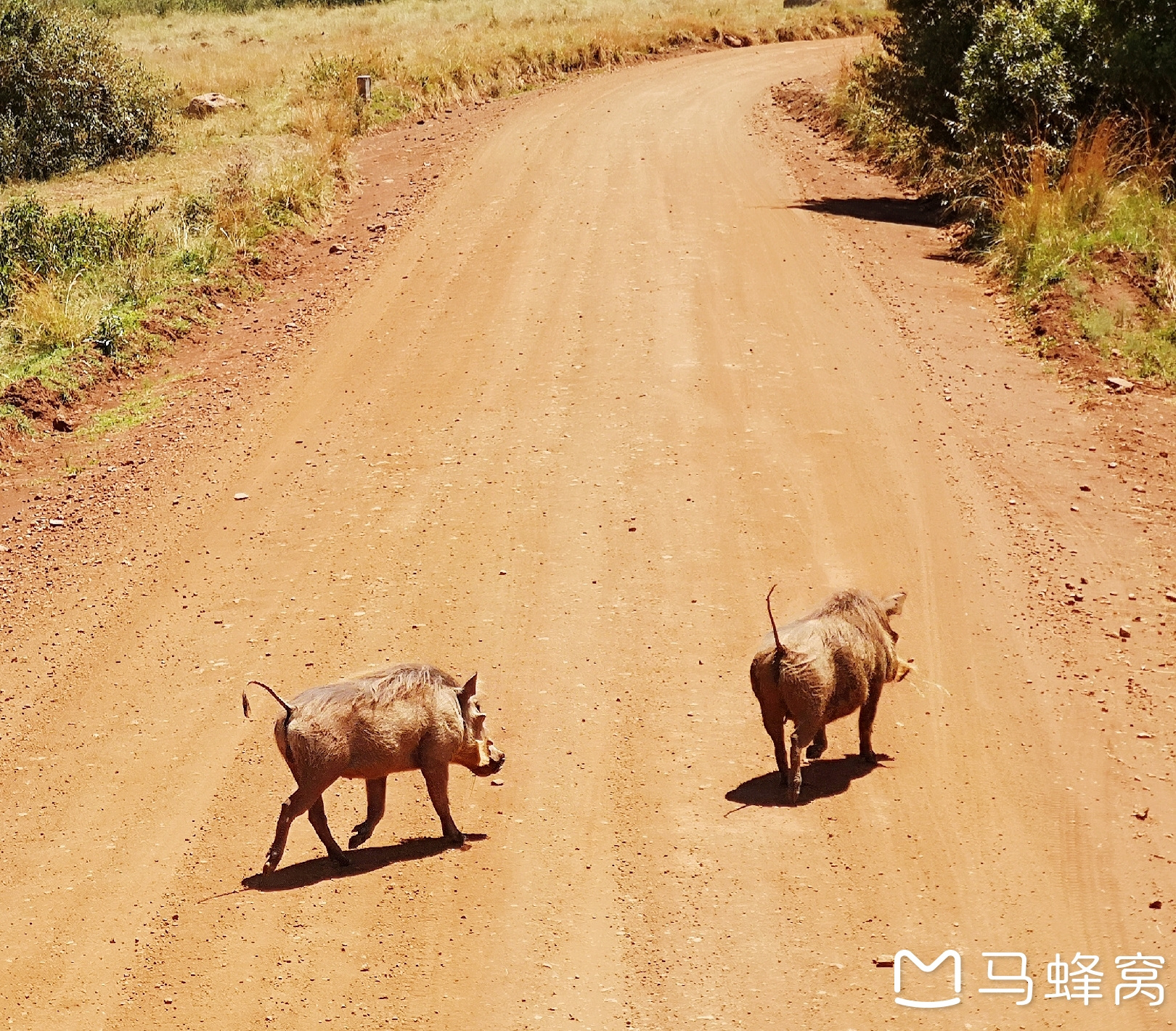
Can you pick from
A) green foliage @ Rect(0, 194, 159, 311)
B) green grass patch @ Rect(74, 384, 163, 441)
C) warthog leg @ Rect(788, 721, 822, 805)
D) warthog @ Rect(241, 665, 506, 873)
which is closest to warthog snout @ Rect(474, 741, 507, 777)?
warthog @ Rect(241, 665, 506, 873)

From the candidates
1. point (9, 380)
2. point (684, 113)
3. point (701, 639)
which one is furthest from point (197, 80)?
point (701, 639)

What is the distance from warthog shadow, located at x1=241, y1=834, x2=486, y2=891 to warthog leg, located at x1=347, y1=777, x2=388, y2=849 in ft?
0.17

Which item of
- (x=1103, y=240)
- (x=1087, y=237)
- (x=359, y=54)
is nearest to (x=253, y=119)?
(x=359, y=54)

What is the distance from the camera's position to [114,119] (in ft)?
84.6

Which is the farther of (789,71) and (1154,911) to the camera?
(789,71)

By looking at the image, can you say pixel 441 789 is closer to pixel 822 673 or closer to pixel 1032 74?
pixel 822 673

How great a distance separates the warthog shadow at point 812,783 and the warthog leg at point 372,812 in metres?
1.66

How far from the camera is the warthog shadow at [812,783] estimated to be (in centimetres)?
714

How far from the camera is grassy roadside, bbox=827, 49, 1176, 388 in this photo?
14.1 meters

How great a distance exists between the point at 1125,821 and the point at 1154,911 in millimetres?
790

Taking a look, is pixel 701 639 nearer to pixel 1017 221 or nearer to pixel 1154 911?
pixel 1154 911

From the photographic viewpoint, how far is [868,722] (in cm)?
739
